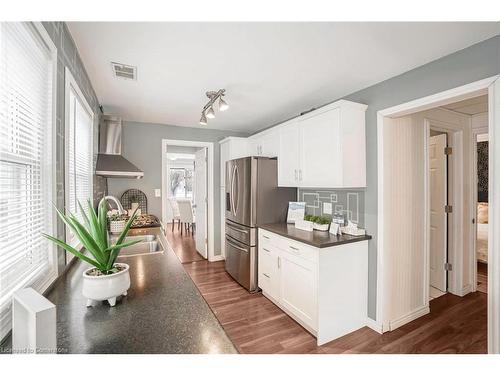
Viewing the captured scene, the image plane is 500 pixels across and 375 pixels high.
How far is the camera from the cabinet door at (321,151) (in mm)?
2197

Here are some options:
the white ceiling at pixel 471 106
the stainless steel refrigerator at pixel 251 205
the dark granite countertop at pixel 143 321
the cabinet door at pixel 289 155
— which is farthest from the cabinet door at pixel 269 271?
the white ceiling at pixel 471 106

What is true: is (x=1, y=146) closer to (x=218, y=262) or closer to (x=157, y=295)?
(x=157, y=295)

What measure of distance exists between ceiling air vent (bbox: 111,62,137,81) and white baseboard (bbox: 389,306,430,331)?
330 cm

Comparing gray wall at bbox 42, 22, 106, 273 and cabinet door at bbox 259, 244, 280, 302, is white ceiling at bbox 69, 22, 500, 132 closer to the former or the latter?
gray wall at bbox 42, 22, 106, 273

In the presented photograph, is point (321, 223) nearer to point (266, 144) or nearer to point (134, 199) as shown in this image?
point (266, 144)

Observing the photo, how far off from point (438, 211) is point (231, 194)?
8.91ft

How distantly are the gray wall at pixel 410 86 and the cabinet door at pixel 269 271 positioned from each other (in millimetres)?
944

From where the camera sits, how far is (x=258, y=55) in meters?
1.74

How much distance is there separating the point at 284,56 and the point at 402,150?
4.94 ft

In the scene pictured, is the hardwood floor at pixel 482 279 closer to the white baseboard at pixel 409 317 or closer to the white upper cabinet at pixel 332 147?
the white baseboard at pixel 409 317

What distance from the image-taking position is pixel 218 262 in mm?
4102

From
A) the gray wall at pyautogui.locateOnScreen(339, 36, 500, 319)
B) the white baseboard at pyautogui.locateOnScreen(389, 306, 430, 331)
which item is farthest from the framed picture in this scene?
the white baseboard at pyautogui.locateOnScreen(389, 306, 430, 331)

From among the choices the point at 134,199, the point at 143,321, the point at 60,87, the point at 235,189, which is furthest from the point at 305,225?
the point at 134,199
